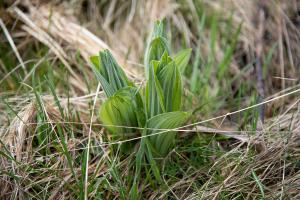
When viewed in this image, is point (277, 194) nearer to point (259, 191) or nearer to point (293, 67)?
point (259, 191)

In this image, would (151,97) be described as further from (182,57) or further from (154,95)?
(182,57)

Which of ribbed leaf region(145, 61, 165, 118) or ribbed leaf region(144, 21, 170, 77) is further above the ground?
ribbed leaf region(144, 21, 170, 77)

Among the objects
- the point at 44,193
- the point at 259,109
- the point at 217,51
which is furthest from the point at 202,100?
the point at 44,193

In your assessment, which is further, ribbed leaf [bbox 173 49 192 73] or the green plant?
ribbed leaf [bbox 173 49 192 73]

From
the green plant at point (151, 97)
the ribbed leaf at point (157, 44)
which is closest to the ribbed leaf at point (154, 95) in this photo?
the green plant at point (151, 97)

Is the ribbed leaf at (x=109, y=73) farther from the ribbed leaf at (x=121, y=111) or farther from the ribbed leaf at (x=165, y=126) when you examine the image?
the ribbed leaf at (x=165, y=126)

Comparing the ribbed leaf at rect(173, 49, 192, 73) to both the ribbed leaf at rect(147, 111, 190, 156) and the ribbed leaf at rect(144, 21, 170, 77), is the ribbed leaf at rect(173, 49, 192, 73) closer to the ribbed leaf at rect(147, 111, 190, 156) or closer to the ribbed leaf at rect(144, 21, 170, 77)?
the ribbed leaf at rect(144, 21, 170, 77)

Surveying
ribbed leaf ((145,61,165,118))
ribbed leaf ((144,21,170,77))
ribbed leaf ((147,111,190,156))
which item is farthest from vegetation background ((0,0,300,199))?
ribbed leaf ((144,21,170,77))

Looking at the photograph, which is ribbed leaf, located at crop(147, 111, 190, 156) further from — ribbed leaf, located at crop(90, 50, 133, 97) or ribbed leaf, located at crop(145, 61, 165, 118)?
ribbed leaf, located at crop(90, 50, 133, 97)
